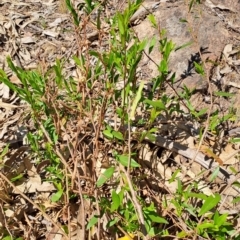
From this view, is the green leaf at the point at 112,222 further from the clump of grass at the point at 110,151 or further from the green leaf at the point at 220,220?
the green leaf at the point at 220,220

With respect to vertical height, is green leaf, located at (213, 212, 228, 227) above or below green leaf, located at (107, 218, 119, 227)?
above

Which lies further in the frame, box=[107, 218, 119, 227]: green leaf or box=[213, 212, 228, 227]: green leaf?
box=[107, 218, 119, 227]: green leaf

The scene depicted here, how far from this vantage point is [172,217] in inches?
79.5

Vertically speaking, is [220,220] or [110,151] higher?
[220,220]

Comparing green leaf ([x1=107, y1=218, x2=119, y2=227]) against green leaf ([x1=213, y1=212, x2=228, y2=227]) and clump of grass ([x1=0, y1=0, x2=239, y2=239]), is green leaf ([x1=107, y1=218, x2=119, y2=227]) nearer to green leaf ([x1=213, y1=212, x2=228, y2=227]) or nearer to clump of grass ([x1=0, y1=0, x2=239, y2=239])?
clump of grass ([x1=0, y1=0, x2=239, y2=239])

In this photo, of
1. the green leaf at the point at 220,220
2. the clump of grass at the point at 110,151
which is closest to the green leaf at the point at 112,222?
the clump of grass at the point at 110,151

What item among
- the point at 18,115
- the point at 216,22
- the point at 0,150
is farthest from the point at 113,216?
the point at 216,22

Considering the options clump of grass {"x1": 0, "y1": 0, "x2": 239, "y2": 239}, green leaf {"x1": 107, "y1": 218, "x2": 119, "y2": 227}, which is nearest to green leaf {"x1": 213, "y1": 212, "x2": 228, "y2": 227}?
clump of grass {"x1": 0, "y1": 0, "x2": 239, "y2": 239}

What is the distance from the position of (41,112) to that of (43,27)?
4.09 feet

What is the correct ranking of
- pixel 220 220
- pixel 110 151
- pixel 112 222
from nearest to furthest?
pixel 220 220, pixel 112 222, pixel 110 151

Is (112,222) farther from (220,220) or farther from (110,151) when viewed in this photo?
(110,151)

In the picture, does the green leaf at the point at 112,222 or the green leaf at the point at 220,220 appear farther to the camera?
the green leaf at the point at 112,222

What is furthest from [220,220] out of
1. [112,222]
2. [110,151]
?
[110,151]

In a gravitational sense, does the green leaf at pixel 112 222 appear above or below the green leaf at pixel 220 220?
below
